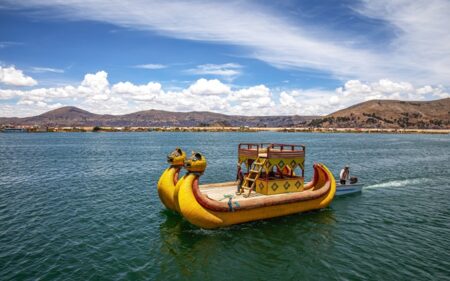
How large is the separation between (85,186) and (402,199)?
98.3 ft

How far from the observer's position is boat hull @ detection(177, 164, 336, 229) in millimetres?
16141

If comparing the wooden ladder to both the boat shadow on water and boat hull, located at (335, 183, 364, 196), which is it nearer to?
the boat shadow on water

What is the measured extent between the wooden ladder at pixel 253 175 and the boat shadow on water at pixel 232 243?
248cm

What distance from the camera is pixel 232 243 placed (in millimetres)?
15898

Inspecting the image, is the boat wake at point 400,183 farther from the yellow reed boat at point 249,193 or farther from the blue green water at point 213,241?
the yellow reed boat at point 249,193

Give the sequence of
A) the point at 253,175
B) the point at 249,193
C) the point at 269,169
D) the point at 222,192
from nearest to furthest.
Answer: the point at 249,193
the point at 269,169
the point at 222,192
the point at 253,175

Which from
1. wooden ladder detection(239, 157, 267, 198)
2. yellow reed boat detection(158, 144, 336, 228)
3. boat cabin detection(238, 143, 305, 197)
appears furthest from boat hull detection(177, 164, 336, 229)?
wooden ladder detection(239, 157, 267, 198)

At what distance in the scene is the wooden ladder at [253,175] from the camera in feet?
64.2

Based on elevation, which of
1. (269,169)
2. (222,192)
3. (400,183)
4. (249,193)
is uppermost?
(269,169)

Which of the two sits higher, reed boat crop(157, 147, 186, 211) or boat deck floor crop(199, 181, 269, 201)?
reed boat crop(157, 147, 186, 211)

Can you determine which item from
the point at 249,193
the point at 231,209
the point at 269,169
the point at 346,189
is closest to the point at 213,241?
the point at 231,209

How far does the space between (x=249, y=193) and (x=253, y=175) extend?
211cm

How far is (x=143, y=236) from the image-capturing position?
16969 millimetres

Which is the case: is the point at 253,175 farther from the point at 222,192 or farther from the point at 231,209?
the point at 231,209
